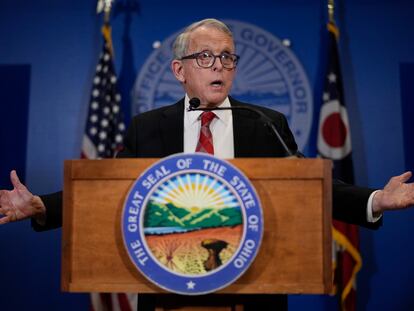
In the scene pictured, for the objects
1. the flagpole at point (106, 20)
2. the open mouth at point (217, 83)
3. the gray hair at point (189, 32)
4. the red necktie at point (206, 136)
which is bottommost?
the red necktie at point (206, 136)

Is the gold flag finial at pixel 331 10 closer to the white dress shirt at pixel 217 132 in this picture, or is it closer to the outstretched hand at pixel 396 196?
the white dress shirt at pixel 217 132

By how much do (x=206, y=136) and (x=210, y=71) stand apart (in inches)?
10.5

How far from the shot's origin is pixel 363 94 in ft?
13.1

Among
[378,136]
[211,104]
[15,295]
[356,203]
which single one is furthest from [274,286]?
[15,295]

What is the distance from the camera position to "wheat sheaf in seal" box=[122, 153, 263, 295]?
49.4 inches

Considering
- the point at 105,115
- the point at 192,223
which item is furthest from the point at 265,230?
the point at 105,115

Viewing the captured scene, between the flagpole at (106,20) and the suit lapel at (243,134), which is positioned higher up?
the flagpole at (106,20)

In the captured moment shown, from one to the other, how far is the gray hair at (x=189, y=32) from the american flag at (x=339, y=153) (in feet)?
6.18

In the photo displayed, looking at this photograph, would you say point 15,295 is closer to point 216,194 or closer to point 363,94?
point 363,94

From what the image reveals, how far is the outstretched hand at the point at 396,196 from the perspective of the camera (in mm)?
1522

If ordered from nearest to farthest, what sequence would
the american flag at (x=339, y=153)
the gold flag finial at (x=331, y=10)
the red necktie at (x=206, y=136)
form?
1. the red necktie at (x=206, y=136)
2. the american flag at (x=339, y=153)
3. the gold flag finial at (x=331, y=10)

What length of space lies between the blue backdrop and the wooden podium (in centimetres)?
265

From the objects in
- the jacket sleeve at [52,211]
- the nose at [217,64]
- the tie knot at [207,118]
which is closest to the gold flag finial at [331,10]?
the nose at [217,64]

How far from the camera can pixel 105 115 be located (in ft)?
12.6
